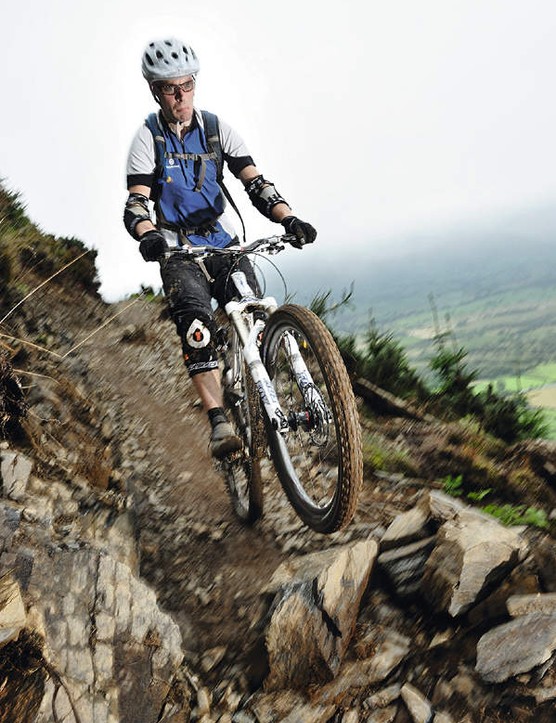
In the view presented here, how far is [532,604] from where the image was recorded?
2473mm

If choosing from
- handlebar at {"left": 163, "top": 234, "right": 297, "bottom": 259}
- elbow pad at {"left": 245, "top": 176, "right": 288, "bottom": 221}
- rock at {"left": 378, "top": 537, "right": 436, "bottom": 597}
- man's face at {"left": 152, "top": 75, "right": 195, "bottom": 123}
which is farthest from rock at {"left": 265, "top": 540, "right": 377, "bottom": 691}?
man's face at {"left": 152, "top": 75, "right": 195, "bottom": 123}

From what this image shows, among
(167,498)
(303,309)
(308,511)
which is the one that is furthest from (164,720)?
(167,498)

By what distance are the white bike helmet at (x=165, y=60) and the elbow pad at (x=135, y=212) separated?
37.1 inches

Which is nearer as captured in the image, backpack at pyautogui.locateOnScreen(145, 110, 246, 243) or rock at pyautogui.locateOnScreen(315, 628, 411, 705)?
rock at pyautogui.locateOnScreen(315, 628, 411, 705)

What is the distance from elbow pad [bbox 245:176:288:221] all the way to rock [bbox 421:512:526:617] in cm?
309

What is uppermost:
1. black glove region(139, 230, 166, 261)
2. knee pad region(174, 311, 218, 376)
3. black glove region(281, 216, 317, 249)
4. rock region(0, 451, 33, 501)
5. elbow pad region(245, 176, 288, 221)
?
elbow pad region(245, 176, 288, 221)

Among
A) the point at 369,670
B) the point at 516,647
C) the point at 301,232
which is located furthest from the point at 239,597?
→ the point at 301,232

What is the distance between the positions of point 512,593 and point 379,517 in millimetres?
1435

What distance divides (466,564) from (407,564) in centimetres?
43

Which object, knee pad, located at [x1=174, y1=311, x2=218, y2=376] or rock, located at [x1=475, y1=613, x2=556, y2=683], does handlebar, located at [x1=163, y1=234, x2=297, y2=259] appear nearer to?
knee pad, located at [x1=174, y1=311, x2=218, y2=376]

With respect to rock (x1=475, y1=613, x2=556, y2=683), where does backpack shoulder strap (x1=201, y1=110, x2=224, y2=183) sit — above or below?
above

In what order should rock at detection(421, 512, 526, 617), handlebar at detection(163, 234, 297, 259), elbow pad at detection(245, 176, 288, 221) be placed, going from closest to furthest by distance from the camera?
rock at detection(421, 512, 526, 617)
handlebar at detection(163, 234, 297, 259)
elbow pad at detection(245, 176, 288, 221)

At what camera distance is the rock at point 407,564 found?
9.70 ft

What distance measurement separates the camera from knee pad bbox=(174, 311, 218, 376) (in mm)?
4227
